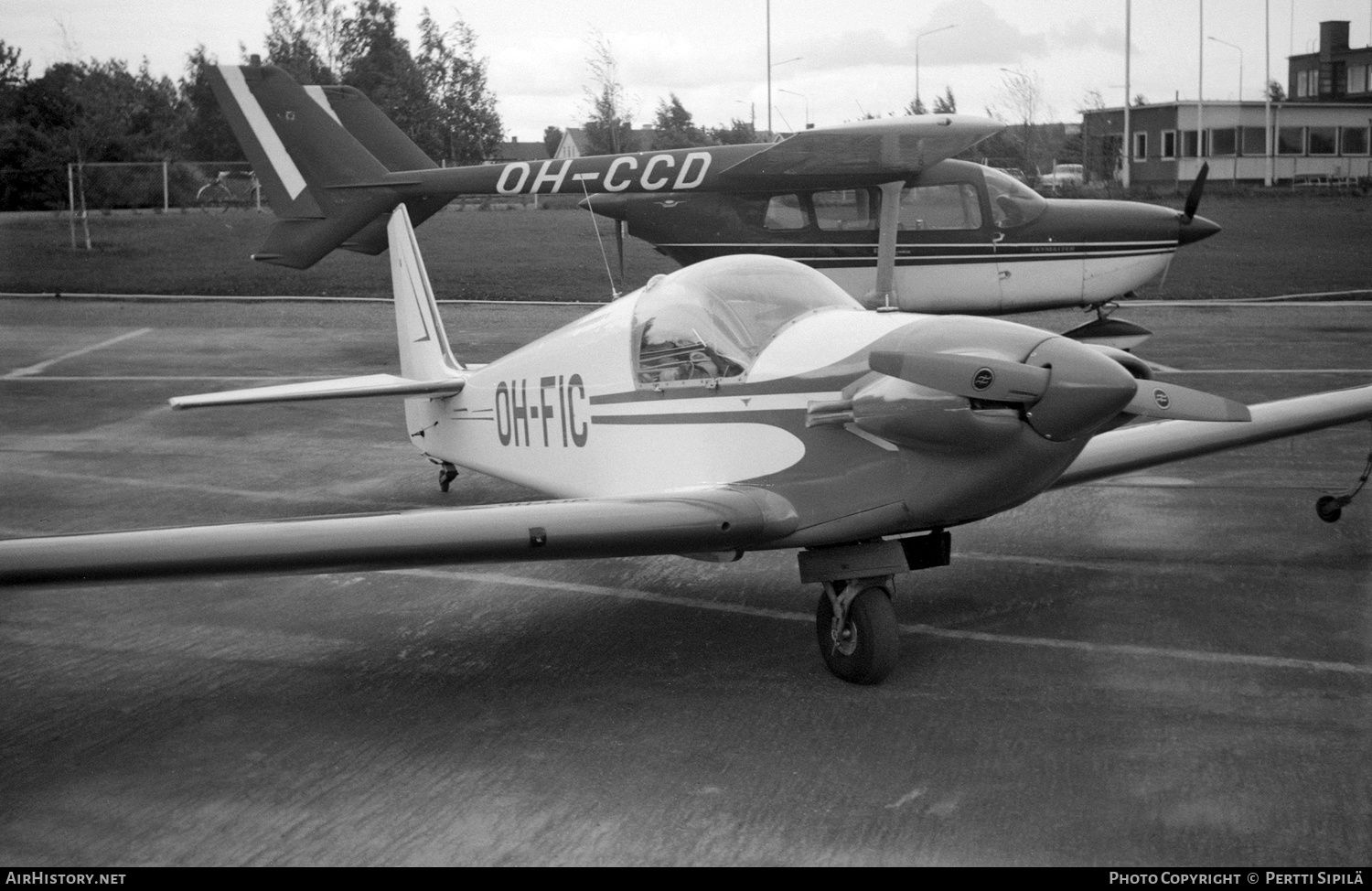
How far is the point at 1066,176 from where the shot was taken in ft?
148

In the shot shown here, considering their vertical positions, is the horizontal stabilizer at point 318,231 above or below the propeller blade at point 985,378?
above

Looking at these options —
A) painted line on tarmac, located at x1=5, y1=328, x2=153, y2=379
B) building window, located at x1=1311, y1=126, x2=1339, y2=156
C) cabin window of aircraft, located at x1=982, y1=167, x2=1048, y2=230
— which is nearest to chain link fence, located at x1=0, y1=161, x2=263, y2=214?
painted line on tarmac, located at x1=5, y1=328, x2=153, y2=379

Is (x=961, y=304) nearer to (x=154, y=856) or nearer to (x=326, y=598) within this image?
(x=326, y=598)

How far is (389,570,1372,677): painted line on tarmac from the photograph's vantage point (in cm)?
618

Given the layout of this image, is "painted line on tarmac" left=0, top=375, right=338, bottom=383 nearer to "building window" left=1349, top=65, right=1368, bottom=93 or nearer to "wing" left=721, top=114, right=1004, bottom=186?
"wing" left=721, top=114, right=1004, bottom=186

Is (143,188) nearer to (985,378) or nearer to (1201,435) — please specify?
(1201,435)

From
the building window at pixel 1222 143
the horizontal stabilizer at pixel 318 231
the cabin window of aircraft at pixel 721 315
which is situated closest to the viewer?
the cabin window of aircraft at pixel 721 315

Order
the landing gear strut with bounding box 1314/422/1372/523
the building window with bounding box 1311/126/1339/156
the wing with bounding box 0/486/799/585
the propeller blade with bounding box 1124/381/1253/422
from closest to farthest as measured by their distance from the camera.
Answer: the wing with bounding box 0/486/799/585, the propeller blade with bounding box 1124/381/1253/422, the landing gear strut with bounding box 1314/422/1372/523, the building window with bounding box 1311/126/1339/156

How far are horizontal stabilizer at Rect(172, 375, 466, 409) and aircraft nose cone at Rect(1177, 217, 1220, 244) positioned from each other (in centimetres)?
1070

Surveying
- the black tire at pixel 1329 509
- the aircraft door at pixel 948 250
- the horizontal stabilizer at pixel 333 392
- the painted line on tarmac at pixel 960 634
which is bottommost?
the painted line on tarmac at pixel 960 634

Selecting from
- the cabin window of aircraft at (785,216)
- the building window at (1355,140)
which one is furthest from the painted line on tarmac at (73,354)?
the building window at (1355,140)

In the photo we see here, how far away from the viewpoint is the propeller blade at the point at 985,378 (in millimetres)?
5316

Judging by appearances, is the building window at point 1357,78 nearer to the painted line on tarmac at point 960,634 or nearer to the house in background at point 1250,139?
the house in background at point 1250,139

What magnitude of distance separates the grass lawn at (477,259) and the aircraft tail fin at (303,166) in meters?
8.36
